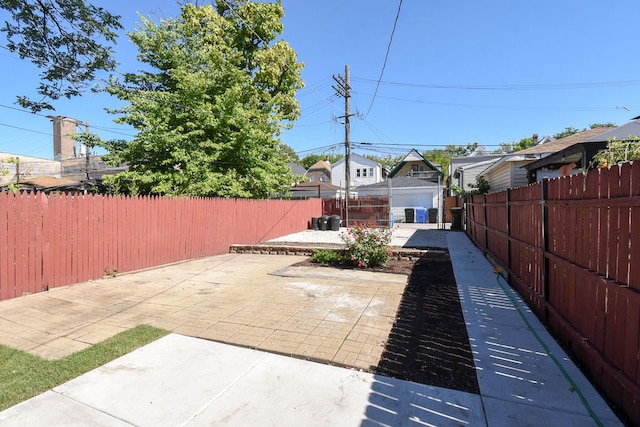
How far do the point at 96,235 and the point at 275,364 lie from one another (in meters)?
5.69

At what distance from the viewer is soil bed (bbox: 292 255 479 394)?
282 cm

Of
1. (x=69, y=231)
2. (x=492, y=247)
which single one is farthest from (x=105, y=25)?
(x=492, y=247)

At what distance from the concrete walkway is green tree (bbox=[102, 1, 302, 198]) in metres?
7.53

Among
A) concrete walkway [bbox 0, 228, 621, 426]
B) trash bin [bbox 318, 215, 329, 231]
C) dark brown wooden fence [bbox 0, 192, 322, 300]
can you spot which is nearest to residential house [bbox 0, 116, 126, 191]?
dark brown wooden fence [bbox 0, 192, 322, 300]

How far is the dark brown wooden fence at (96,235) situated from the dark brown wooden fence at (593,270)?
757 cm

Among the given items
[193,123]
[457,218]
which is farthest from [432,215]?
[193,123]

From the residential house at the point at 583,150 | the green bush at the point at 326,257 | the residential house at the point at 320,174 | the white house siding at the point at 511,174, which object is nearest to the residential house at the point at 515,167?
the white house siding at the point at 511,174

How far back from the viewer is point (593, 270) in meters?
2.68

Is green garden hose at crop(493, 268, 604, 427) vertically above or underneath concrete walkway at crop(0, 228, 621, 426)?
above

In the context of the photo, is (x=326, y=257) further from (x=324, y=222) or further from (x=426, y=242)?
(x=324, y=222)

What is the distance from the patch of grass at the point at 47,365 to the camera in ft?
8.54

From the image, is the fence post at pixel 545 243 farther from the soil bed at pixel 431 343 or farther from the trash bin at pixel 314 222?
the trash bin at pixel 314 222

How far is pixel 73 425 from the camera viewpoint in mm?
2221

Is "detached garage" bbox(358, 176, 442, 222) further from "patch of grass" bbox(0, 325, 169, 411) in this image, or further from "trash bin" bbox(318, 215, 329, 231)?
"patch of grass" bbox(0, 325, 169, 411)
